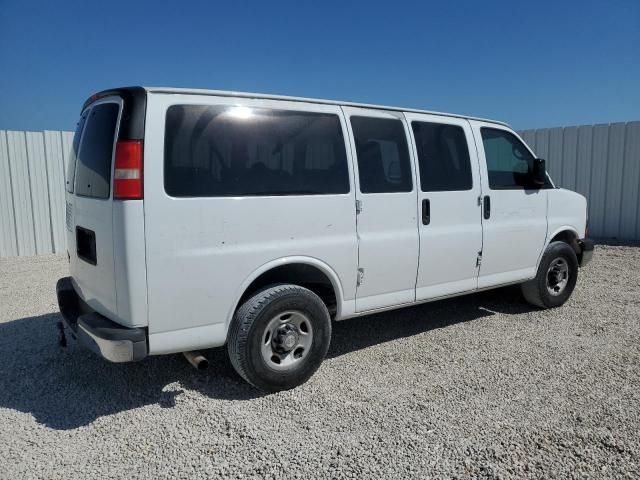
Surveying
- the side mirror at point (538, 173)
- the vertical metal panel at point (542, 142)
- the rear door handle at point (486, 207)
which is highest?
the vertical metal panel at point (542, 142)

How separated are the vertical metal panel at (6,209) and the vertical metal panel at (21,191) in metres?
0.06

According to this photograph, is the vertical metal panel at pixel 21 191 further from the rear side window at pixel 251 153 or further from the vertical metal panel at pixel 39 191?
the rear side window at pixel 251 153

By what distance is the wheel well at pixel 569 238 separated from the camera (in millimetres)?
5977

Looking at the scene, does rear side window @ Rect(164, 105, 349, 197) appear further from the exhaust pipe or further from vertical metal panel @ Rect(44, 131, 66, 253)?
vertical metal panel @ Rect(44, 131, 66, 253)

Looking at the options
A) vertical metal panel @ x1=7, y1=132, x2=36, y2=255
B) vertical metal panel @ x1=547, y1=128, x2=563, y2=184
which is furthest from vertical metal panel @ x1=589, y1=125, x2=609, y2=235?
vertical metal panel @ x1=7, y1=132, x2=36, y2=255

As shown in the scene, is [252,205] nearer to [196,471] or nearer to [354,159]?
[354,159]

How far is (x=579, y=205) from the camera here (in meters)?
6.00

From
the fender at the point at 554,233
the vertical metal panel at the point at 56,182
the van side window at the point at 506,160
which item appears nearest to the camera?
the van side window at the point at 506,160

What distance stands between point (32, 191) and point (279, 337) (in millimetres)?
7950

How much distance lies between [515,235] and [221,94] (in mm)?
3386

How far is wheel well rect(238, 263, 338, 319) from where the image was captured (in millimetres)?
3717

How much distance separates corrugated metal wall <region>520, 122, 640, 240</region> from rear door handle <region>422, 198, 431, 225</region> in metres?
8.75

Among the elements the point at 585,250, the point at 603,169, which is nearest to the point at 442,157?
the point at 585,250

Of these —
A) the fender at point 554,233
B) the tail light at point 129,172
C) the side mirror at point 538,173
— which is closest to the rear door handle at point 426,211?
the side mirror at point 538,173
